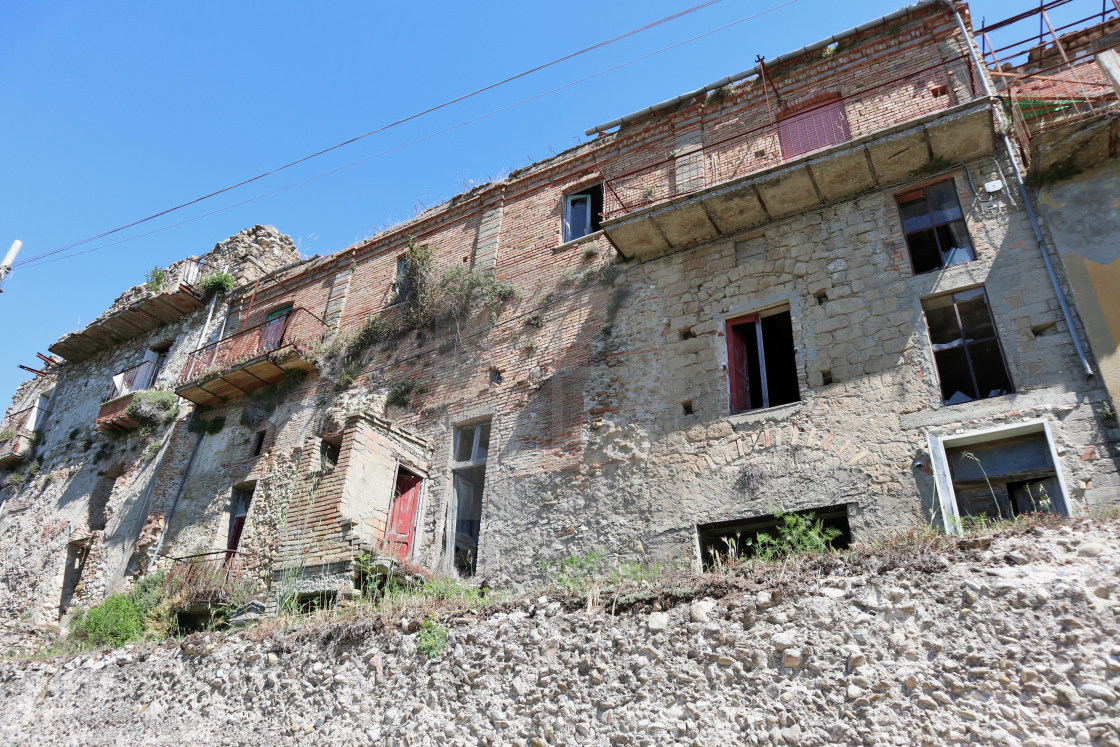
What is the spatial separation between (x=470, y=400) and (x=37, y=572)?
11352 mm

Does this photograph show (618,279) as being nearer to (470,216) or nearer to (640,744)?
(470,216)

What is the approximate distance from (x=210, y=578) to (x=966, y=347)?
11.6 metres

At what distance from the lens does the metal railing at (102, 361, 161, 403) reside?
61.7ft

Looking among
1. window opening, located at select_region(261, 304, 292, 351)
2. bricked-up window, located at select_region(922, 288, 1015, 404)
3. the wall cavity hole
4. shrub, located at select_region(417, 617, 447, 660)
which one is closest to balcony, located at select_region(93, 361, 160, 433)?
window opening, located at select_region(261, 304, 292, 351)

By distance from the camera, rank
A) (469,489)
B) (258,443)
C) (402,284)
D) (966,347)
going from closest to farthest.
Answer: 1. (966,347)
2. (469,489)
3. (402,284)
4. (258,443)

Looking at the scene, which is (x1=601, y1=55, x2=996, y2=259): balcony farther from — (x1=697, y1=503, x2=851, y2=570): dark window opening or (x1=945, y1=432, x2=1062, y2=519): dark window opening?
(x1=697, y1=503, x2=851, y2=570): dark window opening

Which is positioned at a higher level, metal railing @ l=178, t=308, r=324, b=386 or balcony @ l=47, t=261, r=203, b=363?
balcony @ l=47, t=261, r=203, b=363

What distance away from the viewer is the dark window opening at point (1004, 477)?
765cm

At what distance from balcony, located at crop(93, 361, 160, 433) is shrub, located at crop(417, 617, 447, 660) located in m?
12.8

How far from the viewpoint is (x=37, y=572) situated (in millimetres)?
16438

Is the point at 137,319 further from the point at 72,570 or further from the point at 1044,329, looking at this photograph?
the point at 1044,329

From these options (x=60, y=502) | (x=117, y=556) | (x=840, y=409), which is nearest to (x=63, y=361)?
(x=60, y=502)

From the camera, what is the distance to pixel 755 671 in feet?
18.3

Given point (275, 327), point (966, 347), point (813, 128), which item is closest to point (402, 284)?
point (275, 327)
